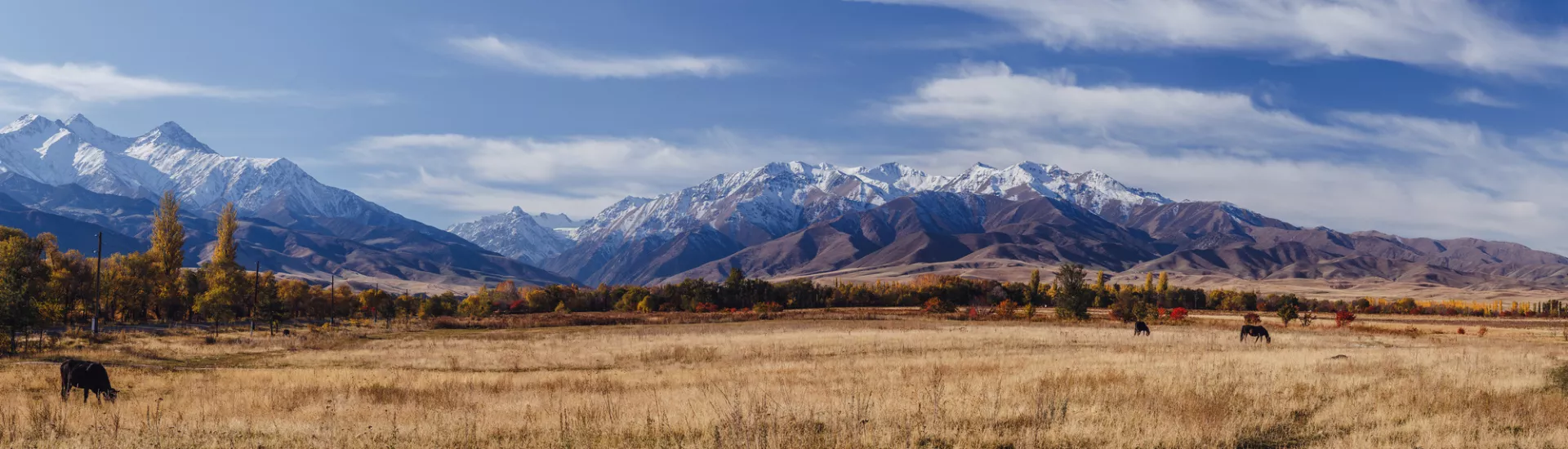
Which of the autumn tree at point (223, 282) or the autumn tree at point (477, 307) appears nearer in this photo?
the autumn tree at point (223, 282)

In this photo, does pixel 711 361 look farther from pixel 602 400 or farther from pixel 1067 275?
pixel 1067 275

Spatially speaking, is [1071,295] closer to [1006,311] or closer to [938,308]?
[1006,311]

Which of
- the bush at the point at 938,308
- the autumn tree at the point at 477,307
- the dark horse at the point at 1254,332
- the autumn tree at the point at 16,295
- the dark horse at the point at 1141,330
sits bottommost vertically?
the autumn tree at the point at 477,307

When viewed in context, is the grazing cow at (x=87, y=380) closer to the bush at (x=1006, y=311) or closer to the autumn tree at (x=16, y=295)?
the autumn tree at (x=16, y=295)

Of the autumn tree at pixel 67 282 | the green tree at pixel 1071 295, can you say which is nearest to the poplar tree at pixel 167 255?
the autumn tree at pixel 67 282

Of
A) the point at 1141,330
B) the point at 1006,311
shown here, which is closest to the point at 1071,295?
the point at 1006,311

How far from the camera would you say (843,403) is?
17625 millimetres

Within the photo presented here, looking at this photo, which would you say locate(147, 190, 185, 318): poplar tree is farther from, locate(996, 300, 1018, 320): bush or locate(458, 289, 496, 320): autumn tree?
locate(996, 300, 1018, 320): bush

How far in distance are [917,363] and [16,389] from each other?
2763 cm

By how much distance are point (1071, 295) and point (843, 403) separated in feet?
250

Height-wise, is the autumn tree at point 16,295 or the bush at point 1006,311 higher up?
the autumn tree at point 16,295

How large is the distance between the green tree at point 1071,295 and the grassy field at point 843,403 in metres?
48.2

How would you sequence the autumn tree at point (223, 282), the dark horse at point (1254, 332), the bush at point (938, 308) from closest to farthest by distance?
the dark horse at point (1254, 332) → the autumn tree at point (223, 282) → the bush at point (938, 308)

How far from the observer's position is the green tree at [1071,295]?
87438mm
